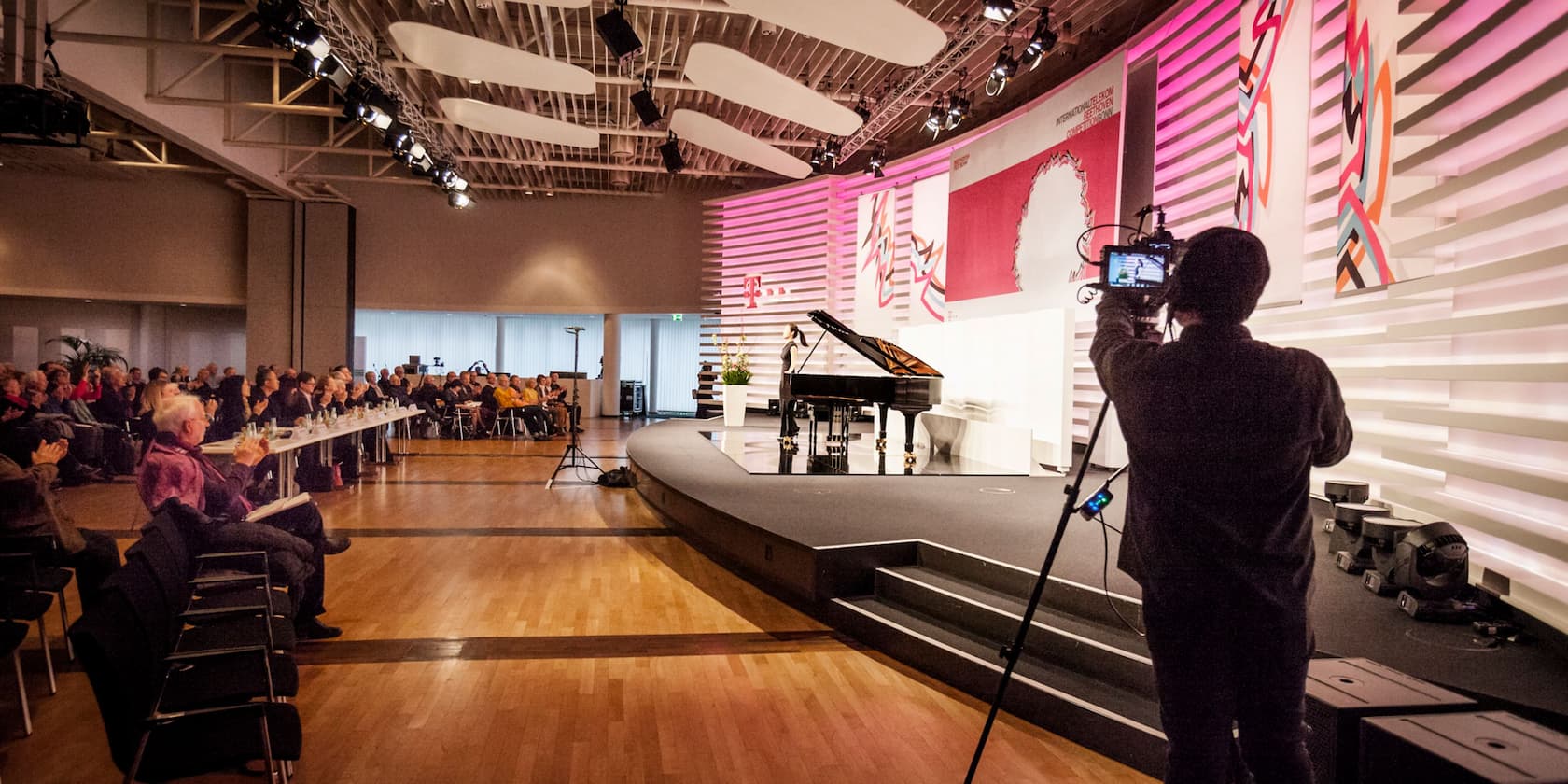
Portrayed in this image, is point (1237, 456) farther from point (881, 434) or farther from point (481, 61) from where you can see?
point (881, 434)

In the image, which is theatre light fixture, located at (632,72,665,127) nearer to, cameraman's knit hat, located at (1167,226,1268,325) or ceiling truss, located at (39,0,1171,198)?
ceiling truss, located at (39,0,1171,198)

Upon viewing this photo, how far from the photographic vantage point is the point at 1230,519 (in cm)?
154

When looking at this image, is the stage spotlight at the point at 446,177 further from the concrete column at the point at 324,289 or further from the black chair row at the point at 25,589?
the black chair row at the point at 25,589

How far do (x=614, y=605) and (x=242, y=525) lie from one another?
1828 mm

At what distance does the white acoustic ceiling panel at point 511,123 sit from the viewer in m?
8.42

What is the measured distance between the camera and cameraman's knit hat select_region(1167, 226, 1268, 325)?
1580mm

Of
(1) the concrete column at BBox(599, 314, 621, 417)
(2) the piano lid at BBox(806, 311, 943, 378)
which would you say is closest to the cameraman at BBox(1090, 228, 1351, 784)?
(2) the piano lid at BBox(806, 311, 943, 378)

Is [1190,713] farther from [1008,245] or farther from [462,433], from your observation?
[462,433]

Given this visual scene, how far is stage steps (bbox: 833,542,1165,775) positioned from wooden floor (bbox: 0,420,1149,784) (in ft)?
0.31

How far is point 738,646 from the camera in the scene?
3893 mm

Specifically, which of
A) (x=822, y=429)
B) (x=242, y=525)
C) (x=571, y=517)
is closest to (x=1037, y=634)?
(x=242, y=525)

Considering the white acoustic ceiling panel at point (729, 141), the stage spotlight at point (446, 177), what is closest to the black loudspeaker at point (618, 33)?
the white acoustic ceiling panel at point (729, 141)

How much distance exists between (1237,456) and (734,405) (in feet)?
32.8

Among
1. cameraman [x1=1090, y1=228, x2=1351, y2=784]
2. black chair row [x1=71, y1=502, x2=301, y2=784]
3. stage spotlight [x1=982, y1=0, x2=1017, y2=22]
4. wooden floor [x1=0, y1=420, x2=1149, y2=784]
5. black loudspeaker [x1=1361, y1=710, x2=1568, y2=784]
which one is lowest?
wooden floor [x1=0, y1=420, x2=1149, y2=784]
